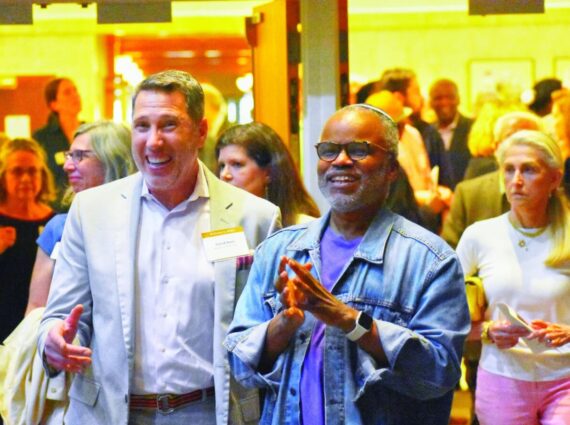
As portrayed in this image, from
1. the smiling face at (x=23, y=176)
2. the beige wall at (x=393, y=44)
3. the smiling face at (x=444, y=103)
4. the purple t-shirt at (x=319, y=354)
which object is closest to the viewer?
the purple t-shirt at (x=319, y=354)

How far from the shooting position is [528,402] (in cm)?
478

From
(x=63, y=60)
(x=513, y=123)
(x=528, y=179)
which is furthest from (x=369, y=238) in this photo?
(x=63, y=60)

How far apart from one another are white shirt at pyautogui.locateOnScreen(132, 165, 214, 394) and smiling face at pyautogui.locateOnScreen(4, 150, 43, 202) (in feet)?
11.4

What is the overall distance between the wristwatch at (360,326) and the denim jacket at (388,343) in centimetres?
4

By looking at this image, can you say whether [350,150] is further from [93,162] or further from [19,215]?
[19,215]

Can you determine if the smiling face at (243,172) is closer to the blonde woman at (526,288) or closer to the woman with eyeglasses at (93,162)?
the woman with eyeglasses at (93,162)

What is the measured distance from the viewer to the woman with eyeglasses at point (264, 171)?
5.18 m

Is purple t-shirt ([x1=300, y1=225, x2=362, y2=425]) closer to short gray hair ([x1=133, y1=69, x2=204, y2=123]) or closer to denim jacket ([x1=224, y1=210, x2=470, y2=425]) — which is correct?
denim jacket ([x1=224, y1=210, x2=470, y2=425])

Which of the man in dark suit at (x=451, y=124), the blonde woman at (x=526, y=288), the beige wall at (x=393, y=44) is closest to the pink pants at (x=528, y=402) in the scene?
the blonde woman at (x=526, y=288)

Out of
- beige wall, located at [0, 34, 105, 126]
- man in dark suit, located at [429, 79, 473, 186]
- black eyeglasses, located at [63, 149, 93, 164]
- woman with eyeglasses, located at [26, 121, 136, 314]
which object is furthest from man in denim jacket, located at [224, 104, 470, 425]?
beige wall, located at [0, 34, 105, 126]

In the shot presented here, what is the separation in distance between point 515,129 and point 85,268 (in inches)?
145

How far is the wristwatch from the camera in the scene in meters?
2.96

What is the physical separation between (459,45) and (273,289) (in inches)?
327

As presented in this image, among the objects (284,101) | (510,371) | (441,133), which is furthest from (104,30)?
(510,371)
